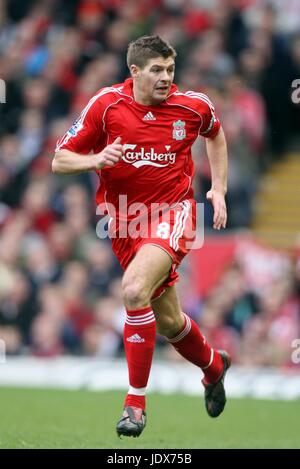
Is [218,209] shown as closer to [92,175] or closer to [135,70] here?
[135,70]

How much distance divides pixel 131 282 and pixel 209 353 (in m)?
1.47

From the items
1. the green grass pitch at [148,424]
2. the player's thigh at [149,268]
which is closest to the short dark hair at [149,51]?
the player's thigh at [149,268]

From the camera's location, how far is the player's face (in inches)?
340

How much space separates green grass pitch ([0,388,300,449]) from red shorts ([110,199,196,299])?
52.7 inches

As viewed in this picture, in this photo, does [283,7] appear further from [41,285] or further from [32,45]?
[41,285]

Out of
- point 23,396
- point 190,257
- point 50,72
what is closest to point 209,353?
point 23,396

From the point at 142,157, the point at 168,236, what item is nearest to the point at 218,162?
the point at 142,157

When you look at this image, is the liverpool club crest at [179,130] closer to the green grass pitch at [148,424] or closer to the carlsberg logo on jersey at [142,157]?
the carlsberg logo on jersey at [142,157]

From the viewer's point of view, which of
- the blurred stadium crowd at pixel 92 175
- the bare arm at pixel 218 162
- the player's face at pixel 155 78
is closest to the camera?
→ the player's face at pixel 155 78

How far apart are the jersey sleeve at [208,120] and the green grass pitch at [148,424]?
2277 mm

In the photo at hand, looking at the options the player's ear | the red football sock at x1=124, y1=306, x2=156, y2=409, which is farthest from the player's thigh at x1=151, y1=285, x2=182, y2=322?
the player's ear

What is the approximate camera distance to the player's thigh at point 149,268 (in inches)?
328

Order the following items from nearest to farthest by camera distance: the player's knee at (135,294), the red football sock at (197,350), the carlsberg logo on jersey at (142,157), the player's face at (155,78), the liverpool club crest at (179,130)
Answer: the player's knee at (135,294) → the player's face at (155,78) → the carlsberg logo on jersey at (142,157) → the liverpool club crest at (179,130) → the red football sock at (197,350)

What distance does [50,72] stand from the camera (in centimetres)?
1777
